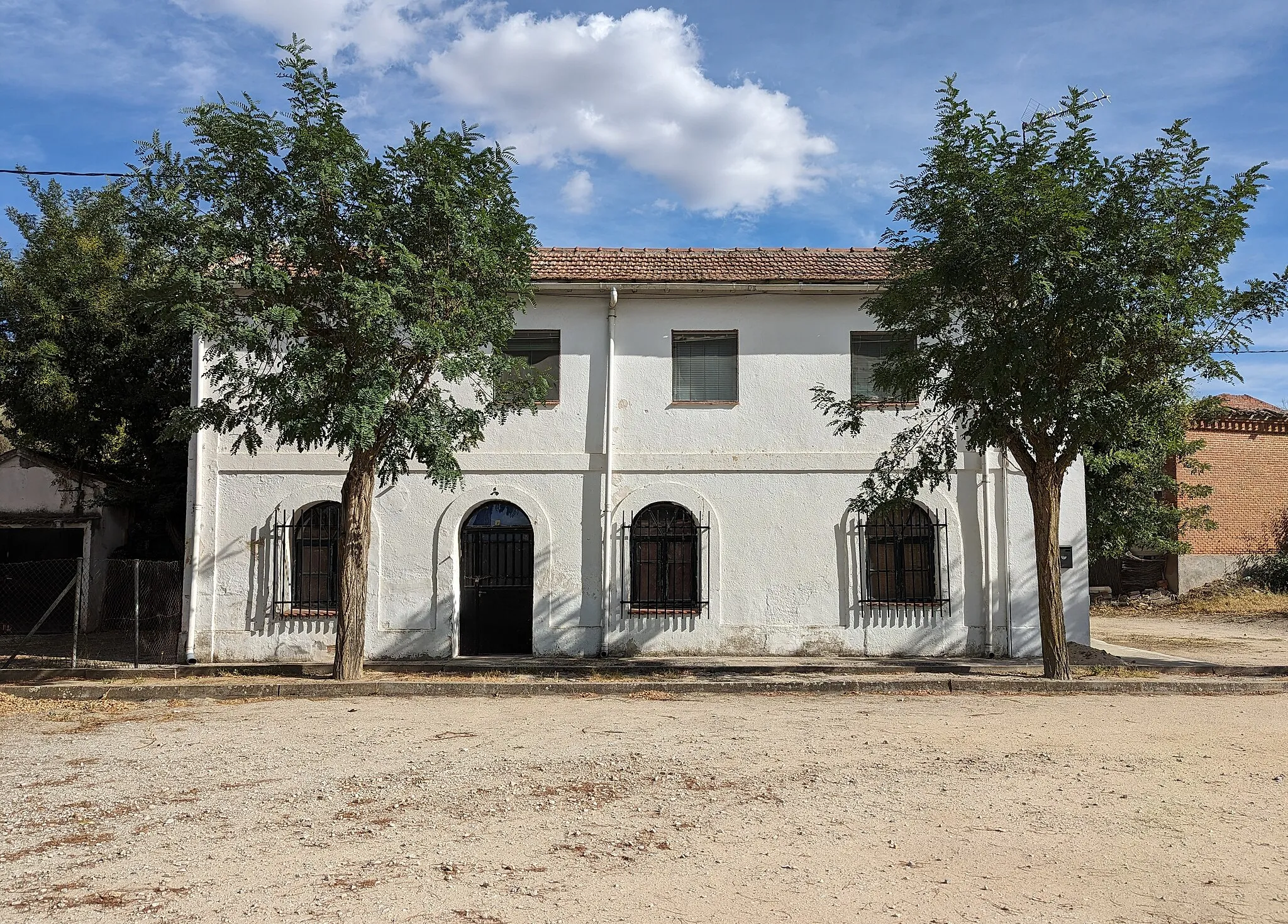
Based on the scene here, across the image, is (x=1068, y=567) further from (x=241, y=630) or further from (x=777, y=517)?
(x=241, y=630)

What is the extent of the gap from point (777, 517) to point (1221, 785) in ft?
26.0

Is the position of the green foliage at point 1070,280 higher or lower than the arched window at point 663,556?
higher

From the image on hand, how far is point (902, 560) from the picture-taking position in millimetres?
14023

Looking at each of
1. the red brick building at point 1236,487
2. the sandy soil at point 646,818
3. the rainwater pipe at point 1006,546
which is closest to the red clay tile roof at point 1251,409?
the red brick building at point 1236,487

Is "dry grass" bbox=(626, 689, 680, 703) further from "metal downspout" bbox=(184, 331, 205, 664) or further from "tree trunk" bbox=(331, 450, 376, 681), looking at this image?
"metal downspout" bbox=(184, 331, 205, 664)

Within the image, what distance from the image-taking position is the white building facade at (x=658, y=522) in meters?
13.7

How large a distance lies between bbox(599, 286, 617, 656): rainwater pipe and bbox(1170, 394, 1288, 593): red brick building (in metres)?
17.4

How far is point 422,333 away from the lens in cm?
1020

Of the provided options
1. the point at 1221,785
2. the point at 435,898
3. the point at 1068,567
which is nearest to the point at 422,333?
the point at 435,898

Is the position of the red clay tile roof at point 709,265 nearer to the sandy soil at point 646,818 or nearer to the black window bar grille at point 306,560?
the black window bar grille at point 306,560

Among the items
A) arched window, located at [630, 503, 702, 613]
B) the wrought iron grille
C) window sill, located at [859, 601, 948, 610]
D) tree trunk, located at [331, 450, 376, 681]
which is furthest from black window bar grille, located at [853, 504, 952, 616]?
tree trunk, located at [331, 450, 376, 681]

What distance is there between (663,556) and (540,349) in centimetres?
350

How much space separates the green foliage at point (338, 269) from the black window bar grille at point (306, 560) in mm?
2852

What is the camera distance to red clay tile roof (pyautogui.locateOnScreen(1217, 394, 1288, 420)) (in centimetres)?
2545
